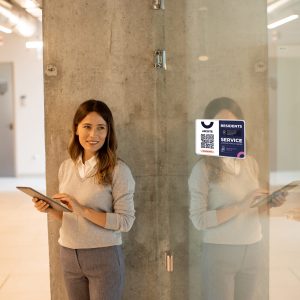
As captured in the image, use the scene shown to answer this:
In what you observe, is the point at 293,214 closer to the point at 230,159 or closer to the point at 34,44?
the point at 230,159

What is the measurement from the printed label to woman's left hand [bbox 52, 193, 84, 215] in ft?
2.35

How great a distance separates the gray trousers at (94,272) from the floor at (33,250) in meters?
0.83

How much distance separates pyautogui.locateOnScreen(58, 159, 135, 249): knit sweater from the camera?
2.38m

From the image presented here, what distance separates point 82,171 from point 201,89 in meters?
0.77

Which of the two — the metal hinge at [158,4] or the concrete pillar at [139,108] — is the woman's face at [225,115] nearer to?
the concrete pillar at [139,108]

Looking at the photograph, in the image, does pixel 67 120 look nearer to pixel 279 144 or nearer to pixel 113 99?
pixel 113 99

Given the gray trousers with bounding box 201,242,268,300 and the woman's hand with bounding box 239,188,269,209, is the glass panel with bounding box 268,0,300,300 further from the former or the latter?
the gray trousers with bounding box 201,242,268,300

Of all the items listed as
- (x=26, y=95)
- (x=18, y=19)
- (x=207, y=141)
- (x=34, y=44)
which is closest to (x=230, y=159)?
(x=207, y=141)

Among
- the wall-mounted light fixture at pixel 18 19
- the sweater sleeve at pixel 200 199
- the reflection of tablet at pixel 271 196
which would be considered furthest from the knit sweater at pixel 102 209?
the wall-mounted light fixture at pixel 18 19

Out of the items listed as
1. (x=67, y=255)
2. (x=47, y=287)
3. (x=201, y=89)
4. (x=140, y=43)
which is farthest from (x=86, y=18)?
(x=47, y=287)

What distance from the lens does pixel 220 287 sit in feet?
8.21

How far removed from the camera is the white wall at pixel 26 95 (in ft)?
34.4

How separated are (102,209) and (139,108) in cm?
71

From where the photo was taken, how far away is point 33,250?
5.46 m
